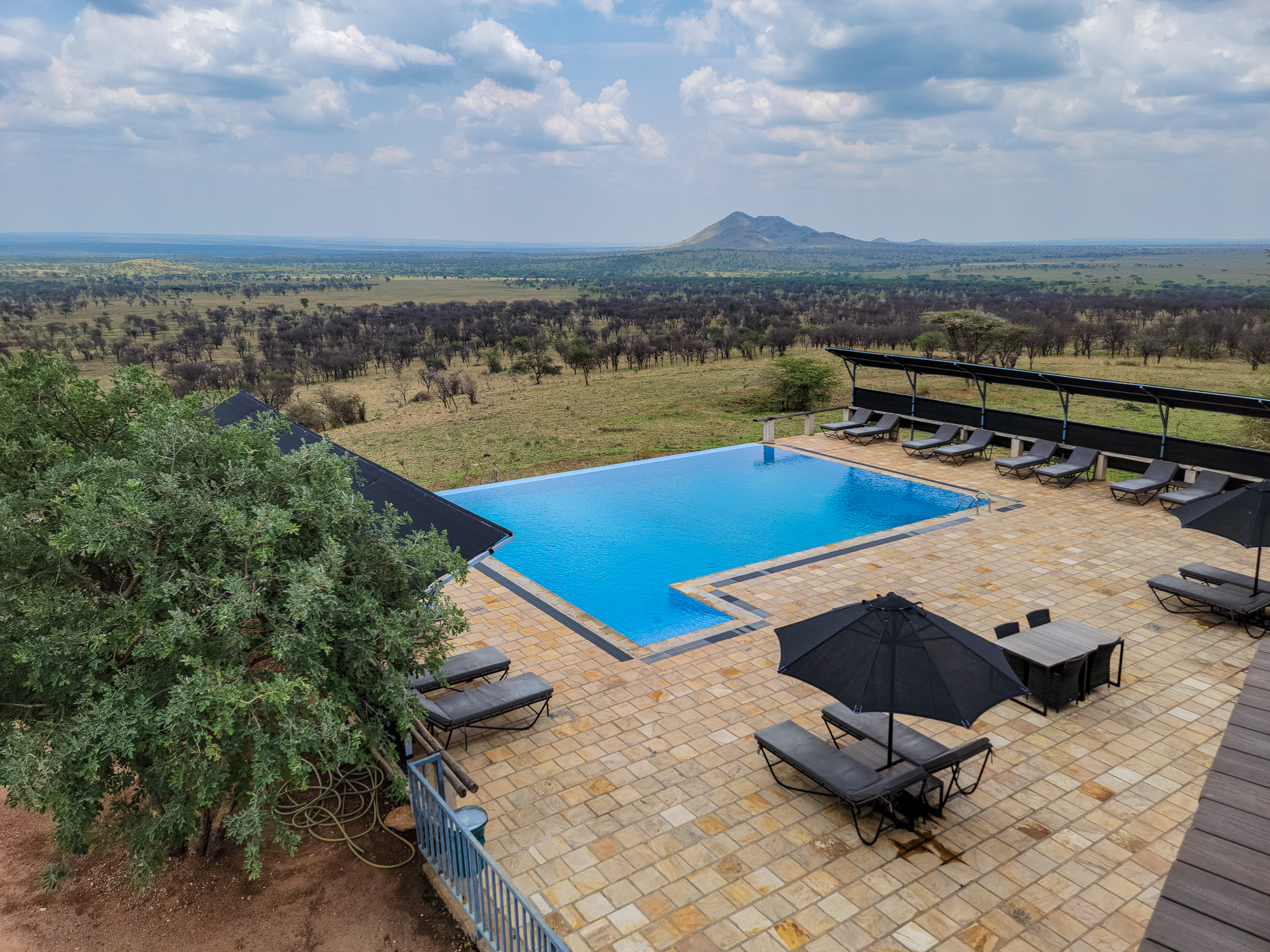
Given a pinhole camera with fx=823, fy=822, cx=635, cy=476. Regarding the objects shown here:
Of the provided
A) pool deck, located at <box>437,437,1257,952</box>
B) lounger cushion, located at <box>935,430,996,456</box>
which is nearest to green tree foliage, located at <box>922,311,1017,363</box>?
lounger cushion, located at <box>935,430,996,456</box>

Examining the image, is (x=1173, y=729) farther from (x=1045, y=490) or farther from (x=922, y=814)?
(x=1045, y=490)

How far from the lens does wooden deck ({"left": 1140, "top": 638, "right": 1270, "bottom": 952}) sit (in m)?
2.79

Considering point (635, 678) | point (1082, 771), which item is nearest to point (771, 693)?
point (635, 678)

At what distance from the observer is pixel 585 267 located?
19950cm

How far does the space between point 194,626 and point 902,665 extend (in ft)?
14.7

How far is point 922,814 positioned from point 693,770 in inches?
71.9

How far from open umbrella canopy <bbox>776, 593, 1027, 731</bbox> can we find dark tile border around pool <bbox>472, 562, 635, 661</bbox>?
3.55 metres

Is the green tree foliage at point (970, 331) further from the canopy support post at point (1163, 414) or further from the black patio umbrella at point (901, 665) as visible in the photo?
the black patio umbrella at point (901, 665)

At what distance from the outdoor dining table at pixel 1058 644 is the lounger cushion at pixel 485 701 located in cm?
447

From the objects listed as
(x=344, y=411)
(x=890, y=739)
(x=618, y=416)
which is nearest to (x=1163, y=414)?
(x=890, y=739)

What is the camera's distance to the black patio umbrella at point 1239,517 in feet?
28.3

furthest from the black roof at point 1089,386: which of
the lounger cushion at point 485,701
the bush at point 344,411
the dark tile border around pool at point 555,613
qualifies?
the bush at point 344,411

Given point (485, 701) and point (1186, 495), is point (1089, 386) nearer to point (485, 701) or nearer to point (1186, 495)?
point (1186, 495)

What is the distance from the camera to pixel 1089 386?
1520 cm
